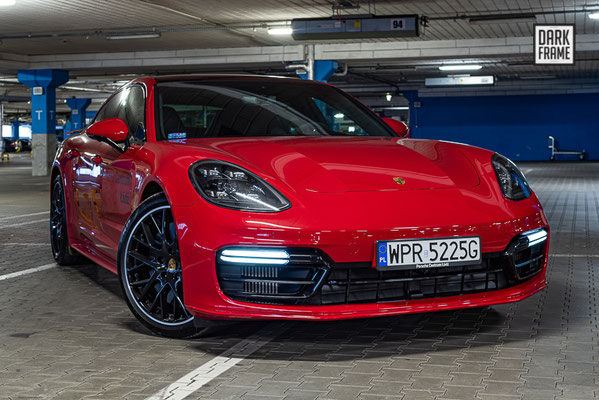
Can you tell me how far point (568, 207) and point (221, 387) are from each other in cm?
969

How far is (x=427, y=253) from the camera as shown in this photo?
3.11m

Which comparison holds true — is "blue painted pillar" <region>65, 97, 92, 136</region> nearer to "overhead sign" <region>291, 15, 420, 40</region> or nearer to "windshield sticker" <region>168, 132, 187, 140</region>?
"overhead sign" <region>291, 15, 420, 40</region>

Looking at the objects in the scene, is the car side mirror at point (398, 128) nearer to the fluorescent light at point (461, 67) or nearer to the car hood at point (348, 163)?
the car hood at point (348, 163)

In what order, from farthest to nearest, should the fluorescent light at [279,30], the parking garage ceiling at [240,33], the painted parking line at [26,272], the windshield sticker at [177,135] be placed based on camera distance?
the fluorescent light at [279,30] → the parking garage ceiling at [240,33] → the painted parking line at [26,272] → the windshield sticker at [177,135]

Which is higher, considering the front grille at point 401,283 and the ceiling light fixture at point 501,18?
the ceiling light fixture at point 501,18

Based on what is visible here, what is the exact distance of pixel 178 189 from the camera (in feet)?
10.8

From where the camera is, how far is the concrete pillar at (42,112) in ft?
83.3

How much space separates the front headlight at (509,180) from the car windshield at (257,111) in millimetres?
891

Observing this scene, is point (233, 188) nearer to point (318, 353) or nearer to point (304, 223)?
point (304, 223)

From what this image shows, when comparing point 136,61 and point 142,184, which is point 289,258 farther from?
point 136,61

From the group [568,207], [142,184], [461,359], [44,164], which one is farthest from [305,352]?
[44,164]

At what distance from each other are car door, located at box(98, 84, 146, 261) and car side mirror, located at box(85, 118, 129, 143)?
0.25 ft

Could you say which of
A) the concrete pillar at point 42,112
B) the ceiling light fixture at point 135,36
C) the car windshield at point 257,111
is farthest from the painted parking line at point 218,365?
the concrete pillar at point 42,112

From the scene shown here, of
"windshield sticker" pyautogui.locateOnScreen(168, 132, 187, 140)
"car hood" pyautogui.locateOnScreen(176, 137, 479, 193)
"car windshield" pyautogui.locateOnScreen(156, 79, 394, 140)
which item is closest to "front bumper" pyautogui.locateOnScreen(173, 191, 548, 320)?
"car hood" pyautogui.locateOnScreen(176, 137, 479, 193)
